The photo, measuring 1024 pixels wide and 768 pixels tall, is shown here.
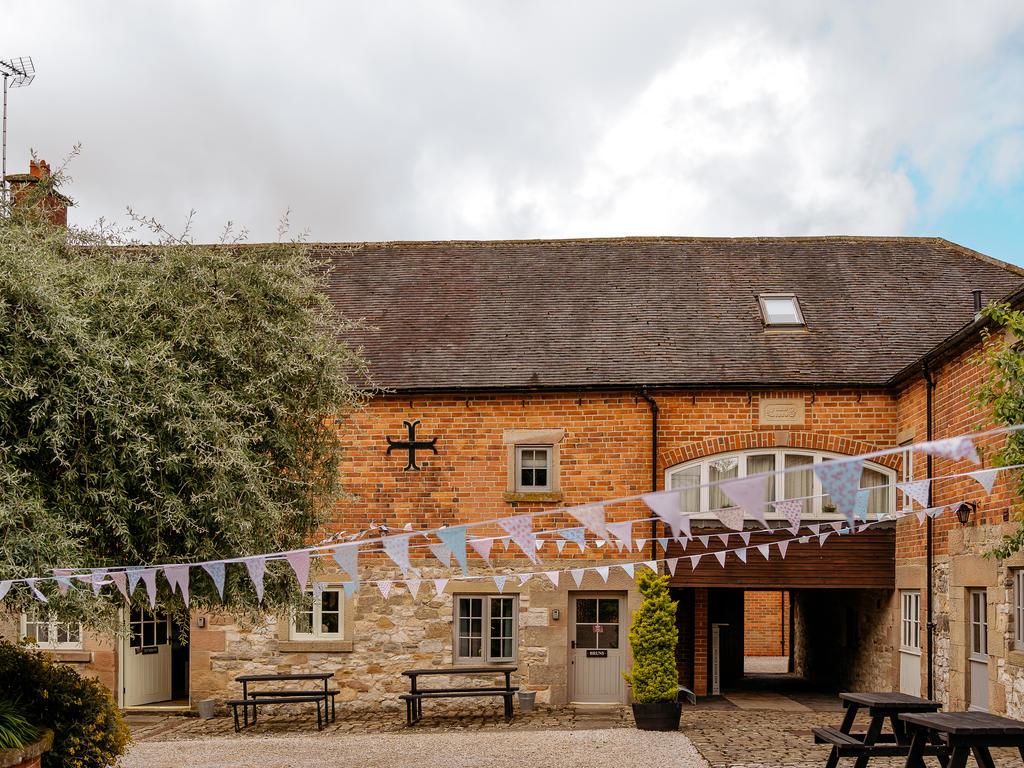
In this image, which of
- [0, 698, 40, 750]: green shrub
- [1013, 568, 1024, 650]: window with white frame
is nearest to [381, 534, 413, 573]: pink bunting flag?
[0, 698, 40, 750]: green shrub

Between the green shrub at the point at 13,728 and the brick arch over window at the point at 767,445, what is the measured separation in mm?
9732

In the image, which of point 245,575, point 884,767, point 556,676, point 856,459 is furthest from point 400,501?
point 856,459

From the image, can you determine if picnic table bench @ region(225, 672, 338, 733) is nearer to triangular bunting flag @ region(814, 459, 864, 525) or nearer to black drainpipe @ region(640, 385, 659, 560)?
black drainpipe @ region(640, 385, 659, 560)

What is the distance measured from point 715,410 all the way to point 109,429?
9.88 meters

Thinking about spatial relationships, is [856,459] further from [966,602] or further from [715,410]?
[715,410]

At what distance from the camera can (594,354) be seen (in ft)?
56.7

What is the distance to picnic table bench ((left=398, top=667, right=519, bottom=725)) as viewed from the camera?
51.2ft

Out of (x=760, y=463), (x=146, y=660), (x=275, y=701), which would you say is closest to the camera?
(x=275, y=701)

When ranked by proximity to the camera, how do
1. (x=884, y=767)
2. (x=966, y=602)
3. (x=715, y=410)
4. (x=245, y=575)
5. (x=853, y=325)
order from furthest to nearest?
(x=853, y=325), (x=715, y=410), (x=966, y=602), (x=884, y=767), (x=245, y=575)

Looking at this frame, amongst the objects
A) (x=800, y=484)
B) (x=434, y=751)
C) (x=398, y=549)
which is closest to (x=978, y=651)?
(x=800, y=484)

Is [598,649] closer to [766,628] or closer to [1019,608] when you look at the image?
[1019,608]

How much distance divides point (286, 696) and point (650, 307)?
8.21 meters

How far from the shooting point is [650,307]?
18.5 meters

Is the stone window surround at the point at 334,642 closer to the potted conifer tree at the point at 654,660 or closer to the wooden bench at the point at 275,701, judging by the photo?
the wooden bench at the point at 275,701
